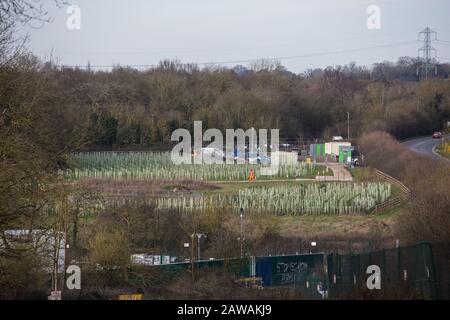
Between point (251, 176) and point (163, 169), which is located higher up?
point (163, 169)

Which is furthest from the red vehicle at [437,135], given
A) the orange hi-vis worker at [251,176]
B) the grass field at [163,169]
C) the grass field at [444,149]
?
the orange hi-vis worker at [251,176]

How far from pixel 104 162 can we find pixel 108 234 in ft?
69.9

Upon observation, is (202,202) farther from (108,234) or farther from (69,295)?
(69,295)

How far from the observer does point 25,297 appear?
30.7ft

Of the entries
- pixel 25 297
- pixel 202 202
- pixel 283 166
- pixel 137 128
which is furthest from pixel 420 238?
pixel 137 128

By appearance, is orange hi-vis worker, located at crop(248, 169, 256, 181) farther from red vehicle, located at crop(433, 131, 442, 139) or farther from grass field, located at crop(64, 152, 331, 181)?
red vehicle, located at crop(433, 131, 442, 139)

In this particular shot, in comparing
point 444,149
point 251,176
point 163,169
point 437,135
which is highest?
point 437,135

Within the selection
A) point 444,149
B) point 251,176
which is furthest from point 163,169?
point 444,149

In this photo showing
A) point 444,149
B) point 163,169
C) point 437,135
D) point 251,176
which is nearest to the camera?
point 251,176

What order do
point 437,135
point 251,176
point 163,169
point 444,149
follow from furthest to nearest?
point 437,135 < point 444,149 < point 163,169 < point 251,176

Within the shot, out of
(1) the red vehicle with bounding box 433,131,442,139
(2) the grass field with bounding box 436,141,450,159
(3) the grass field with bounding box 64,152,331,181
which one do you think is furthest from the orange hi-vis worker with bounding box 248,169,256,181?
(1) the red vehicle with bounding box 433,131,442,139

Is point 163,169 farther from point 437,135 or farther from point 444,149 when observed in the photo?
point 437,135

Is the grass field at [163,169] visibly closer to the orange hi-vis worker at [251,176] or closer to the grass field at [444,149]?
the orange hi-vis worker at [251,176]

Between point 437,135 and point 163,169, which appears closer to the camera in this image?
point 163,169
